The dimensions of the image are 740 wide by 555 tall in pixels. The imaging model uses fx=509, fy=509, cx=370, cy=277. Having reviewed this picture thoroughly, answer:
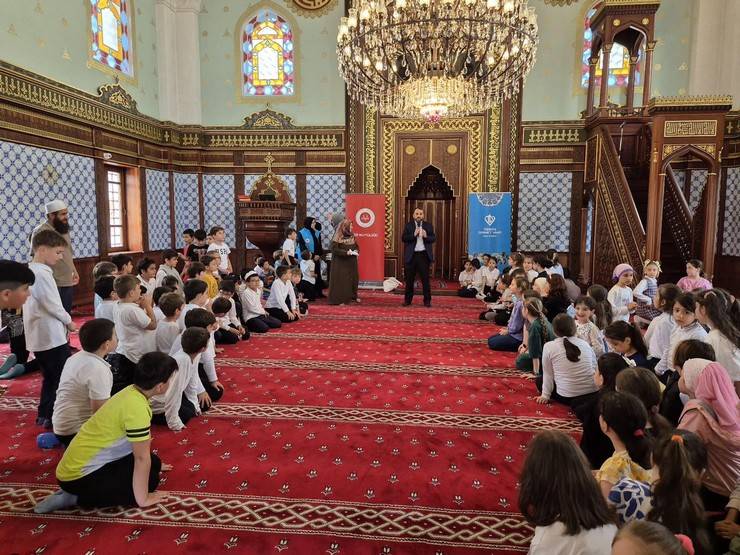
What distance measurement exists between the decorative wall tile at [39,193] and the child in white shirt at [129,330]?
3553mm

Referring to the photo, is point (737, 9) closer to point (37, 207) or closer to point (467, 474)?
point (467, 474)

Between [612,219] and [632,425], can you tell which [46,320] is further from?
[612,219]

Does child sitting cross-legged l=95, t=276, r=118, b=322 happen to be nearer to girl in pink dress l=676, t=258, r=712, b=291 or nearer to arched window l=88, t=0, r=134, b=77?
arched window l=88, t=0, r=134, b=77

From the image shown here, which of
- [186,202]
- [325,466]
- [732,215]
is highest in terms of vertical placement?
[186,202]

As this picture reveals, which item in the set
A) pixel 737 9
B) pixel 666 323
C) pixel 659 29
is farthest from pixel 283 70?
pixel 666 323

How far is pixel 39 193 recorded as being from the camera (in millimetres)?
6492

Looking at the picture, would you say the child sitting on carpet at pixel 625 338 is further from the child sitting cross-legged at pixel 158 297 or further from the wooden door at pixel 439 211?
the wooden door at pixel 439 211

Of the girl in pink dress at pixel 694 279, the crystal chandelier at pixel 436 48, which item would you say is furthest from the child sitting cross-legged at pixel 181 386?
the girl in pink dress at pixel 694 279

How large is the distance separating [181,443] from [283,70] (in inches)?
346

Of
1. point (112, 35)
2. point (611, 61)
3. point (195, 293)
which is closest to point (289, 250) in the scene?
point (195, 293)

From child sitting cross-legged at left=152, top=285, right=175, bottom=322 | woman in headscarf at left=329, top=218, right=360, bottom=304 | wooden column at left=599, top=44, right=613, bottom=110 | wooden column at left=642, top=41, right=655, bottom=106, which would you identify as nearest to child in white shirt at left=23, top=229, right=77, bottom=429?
child sitting cross-legged at left=152, top=285, right=175, bottom=322

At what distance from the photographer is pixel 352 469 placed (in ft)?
8.45

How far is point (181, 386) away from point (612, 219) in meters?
6.06

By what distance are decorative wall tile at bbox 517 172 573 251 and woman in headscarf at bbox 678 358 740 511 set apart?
795 centimetres
